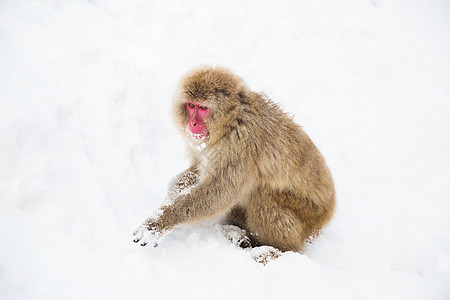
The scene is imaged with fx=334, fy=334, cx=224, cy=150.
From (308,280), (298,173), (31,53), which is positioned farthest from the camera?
(31,53)

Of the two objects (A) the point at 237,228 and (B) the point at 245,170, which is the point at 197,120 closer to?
(B) the point at 245,170

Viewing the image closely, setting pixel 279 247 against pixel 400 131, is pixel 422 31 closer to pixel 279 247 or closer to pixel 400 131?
pixel 400 131

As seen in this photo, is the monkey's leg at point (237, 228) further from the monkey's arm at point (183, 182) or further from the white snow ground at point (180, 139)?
the monkey's arm at point (183, 182)

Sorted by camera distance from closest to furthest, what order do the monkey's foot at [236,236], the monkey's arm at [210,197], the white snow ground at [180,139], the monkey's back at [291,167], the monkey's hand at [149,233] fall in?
the white snow ground at [180,139] → the monkey's hand at [149,233] → the monkey's arm at [210,197] → the monkey's back at [291,167] → the monkey's foot at [236,236]

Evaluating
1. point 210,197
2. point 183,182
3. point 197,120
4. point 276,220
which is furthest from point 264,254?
point 197,120

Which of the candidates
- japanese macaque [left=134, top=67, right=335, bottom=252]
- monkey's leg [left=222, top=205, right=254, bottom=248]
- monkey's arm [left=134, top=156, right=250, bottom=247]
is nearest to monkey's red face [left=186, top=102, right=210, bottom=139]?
japanese macaque [left=134, top=67, right=335, bottom=252]

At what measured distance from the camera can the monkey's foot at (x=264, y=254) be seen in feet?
8.04

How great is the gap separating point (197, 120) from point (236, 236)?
99 centimetres

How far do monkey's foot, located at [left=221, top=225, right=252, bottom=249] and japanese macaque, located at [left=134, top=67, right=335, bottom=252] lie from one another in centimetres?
2

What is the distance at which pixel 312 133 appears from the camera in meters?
4.25

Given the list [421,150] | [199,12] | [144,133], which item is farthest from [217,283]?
[199,12]

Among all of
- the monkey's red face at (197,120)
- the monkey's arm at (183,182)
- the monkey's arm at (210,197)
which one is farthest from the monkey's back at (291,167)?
the monkey's arm at (183,182)

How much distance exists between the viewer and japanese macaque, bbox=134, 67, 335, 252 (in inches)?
94.1

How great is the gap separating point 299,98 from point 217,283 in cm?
315
